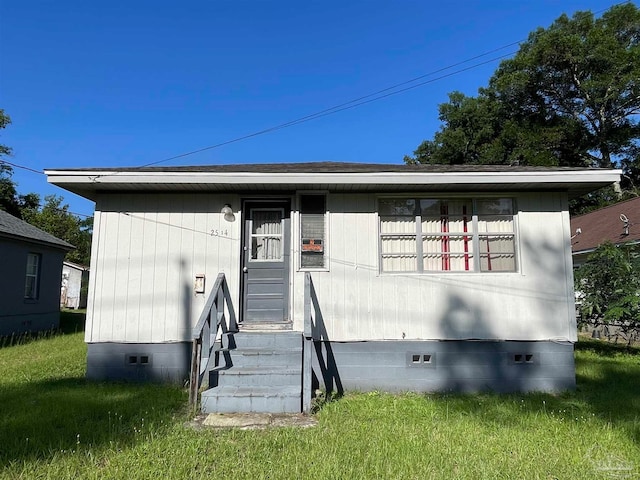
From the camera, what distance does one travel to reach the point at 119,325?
19.5 feet

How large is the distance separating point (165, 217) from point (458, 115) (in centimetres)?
2584

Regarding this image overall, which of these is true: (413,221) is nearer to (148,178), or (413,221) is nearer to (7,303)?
(148,178)

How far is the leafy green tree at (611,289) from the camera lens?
8.46 meters

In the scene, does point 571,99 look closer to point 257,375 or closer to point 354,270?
point 354,270

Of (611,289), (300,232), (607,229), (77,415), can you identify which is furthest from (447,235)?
(607,229)

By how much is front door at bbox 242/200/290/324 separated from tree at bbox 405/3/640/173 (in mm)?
19816

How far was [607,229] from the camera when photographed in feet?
45.5

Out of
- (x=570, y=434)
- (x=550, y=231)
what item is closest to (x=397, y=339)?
(x=570, y=434)

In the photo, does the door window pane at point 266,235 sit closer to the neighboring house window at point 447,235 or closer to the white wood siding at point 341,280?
the white wood siding at point 341,280

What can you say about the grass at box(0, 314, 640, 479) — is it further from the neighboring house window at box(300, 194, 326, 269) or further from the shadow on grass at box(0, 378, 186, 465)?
the neighboring house window at box(300, 194, 326, 269)

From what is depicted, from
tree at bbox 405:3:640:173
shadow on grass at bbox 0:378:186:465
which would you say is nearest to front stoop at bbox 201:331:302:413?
shadow on grass at bbox 0:378:186:465

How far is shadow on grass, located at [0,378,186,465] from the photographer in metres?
3.61

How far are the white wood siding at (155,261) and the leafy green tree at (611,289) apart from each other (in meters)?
8.01

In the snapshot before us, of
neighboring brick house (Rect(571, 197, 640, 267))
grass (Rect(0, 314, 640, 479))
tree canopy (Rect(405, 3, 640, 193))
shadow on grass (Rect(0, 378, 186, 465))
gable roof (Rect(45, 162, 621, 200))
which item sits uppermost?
tree canopy (Rect(405, 3, 640, 193))
